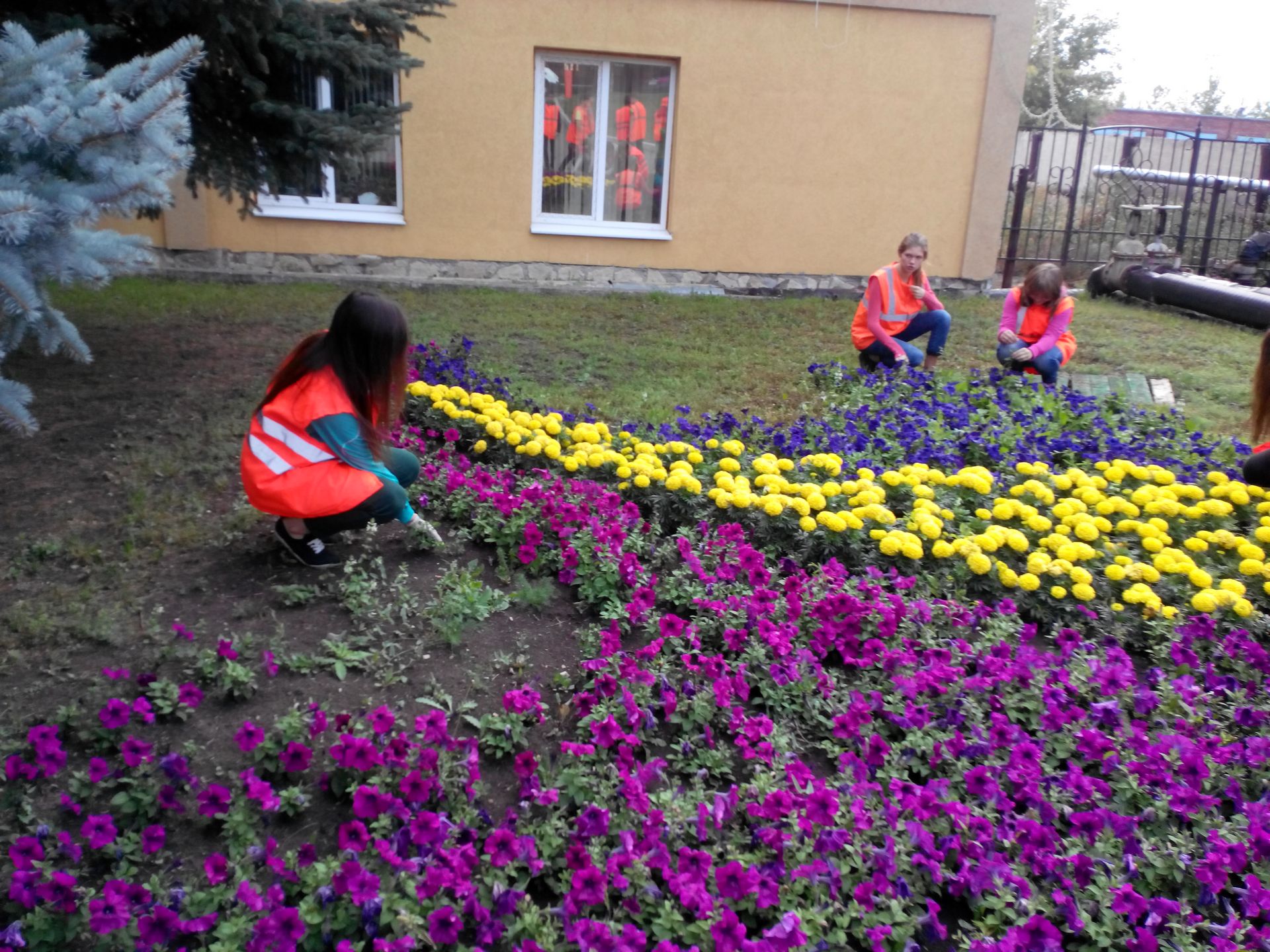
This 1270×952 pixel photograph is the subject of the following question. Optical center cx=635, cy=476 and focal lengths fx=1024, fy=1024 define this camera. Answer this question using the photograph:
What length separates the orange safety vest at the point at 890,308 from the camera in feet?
23.0

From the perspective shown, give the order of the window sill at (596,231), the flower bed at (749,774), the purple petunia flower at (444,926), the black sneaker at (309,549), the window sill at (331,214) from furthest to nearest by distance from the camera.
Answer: the window sill at (596,231), the window sill at (331,214), the black sneaker at (309,549), the flower bed at (749,774), the purple petunia flower at (444,926)

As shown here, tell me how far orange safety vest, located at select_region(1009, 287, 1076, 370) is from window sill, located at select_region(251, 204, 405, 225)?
20.9ft

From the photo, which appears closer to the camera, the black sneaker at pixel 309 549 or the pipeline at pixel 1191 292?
the black sneaker at pixel 309 549

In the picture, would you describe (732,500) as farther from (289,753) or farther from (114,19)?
(114,19)

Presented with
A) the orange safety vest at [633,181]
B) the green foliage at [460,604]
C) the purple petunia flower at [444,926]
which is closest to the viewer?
the purple petunia flower at [444,926]

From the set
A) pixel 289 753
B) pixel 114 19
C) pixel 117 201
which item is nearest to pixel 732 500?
pixel 289 753

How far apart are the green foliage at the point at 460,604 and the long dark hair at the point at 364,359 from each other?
0.59m

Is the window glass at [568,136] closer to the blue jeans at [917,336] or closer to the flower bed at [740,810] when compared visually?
the blue jeans at [917,336]

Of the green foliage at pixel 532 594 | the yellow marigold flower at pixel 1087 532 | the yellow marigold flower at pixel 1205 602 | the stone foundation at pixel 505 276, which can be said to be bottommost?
the green foliage at pixel 532 594

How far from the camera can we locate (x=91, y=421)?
215 inches

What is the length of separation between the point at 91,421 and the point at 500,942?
4.39 metres

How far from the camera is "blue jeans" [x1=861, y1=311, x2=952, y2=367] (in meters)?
7.05

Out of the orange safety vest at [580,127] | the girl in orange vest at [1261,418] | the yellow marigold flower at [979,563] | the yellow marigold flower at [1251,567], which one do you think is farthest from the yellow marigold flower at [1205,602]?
the orange safety vest at [580,127]

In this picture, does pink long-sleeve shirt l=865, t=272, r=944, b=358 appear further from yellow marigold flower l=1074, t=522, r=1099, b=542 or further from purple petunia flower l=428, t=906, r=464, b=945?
purple petunia flower l=428, t=906, r=464, b=945
